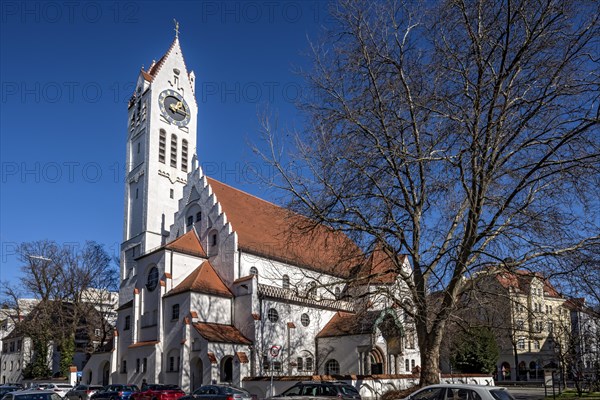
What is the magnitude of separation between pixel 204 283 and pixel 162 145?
18.8 m

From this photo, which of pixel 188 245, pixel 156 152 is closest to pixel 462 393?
pixel 188 245

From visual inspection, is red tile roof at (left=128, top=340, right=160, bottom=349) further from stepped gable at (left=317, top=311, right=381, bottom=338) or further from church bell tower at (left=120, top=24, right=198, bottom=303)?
stepped gable at (left=317, top=311, right=381, bottom=338)

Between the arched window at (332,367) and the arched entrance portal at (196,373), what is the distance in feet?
32.0

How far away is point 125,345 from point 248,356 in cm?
1003

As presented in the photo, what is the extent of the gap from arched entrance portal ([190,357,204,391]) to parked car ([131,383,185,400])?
5640 mm

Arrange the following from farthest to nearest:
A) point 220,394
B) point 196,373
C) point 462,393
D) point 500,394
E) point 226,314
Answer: point 226,314 → point 196,373 → point 220,394 → point 462,393 → point 500,394

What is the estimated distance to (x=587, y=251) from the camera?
17.0 meters

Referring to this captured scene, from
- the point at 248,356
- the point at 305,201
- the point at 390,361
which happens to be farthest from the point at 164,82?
the point at 305,201

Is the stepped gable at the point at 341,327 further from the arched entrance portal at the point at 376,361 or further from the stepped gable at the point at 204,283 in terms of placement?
the stepped gable at the point at 204,283

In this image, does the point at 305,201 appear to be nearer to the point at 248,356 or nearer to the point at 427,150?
the point at 427,150

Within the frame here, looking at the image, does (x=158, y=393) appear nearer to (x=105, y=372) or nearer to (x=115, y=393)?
(x=115, y=393)

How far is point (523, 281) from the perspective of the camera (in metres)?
18.1

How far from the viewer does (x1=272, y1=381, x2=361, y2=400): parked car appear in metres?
20.0

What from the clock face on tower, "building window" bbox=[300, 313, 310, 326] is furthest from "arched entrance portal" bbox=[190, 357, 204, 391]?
the clock face on tower
